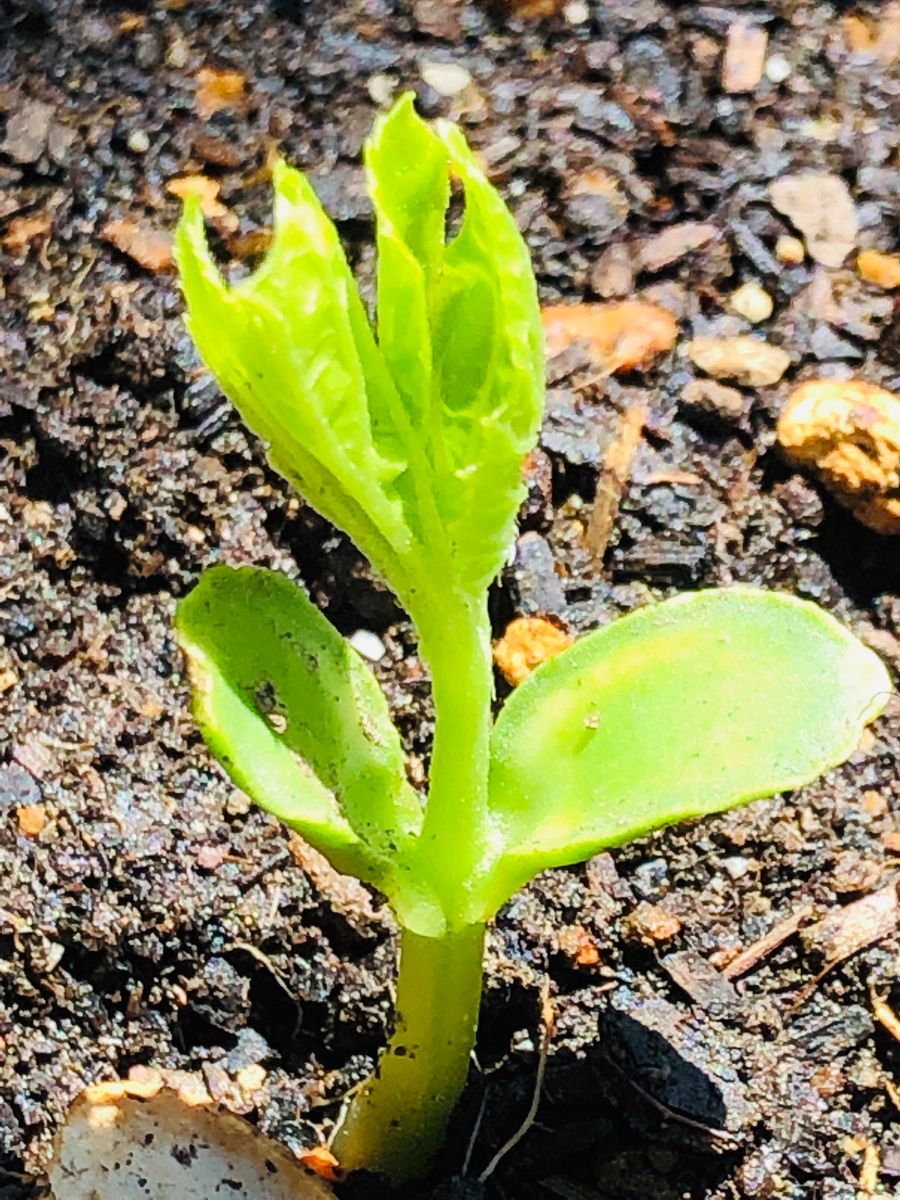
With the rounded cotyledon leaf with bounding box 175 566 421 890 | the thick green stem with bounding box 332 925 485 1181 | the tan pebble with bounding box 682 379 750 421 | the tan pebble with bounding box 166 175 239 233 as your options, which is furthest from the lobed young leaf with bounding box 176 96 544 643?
the tan pebble with bounding box 166 175 239 233

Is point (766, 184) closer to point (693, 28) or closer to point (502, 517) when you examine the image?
point (693, 28)

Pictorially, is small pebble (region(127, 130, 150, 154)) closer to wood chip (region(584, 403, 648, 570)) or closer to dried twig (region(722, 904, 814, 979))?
wood chip (region(584, 403, 648, 570))

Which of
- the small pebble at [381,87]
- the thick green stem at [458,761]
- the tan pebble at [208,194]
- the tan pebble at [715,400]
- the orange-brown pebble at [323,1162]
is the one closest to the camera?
the thick green stem at [458,761]

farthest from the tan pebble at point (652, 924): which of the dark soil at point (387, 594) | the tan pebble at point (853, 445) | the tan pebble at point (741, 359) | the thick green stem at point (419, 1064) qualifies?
the tan pebble at point (741, 359)

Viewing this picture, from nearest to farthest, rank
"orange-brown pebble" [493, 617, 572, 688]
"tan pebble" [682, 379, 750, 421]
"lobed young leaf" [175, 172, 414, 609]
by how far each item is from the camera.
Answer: "lobed young leaf" [175, 172, 414, 609], "orange-brown pebble" [493, 617, 572, 688], "tan pebble" [682, 379, 750, 421]

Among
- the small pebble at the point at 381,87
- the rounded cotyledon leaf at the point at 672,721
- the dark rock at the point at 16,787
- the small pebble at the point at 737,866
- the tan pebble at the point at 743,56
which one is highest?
the small pebble at the point at 381,87

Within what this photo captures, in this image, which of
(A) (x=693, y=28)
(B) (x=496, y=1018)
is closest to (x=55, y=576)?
(B) (x=496, y=1018)

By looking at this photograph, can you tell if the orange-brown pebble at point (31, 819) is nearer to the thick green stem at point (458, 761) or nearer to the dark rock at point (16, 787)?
the dark rock at point (16, 787)

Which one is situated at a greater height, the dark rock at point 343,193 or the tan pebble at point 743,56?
the dark rock at point 343,193
